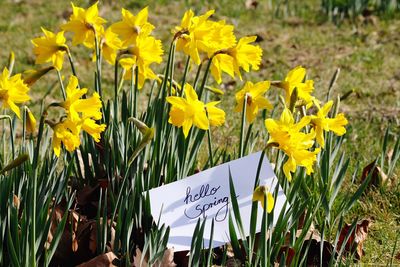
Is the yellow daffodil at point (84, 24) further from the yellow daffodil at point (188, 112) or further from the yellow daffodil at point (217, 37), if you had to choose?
the yellow daffodil at point (188, 112)

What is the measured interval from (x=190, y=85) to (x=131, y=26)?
0.36 m

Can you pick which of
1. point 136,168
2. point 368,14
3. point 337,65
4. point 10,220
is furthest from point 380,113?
point 10,220

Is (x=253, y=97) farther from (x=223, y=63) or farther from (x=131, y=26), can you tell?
(x=131, y=26)

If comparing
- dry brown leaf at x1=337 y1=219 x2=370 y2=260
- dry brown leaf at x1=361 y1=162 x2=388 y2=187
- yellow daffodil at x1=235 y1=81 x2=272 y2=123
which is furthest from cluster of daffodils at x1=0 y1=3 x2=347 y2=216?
dry brown leaf at x1=361 y1=162 x2=388 y2=187

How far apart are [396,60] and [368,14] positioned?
2.85ft

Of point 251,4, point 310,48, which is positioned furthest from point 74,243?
point 251,4

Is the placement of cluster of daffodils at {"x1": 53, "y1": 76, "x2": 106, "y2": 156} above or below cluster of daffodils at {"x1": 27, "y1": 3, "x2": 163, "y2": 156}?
below

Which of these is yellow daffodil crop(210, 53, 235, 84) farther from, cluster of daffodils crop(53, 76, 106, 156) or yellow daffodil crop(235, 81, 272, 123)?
cluster of daffodils crop(53, 76, 106, 156)

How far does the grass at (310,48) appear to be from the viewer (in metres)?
4.27

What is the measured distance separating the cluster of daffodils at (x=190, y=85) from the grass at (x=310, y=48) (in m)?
1.14

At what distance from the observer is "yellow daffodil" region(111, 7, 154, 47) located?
2379mm

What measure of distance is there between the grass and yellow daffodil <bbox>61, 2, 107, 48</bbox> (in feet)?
4.61

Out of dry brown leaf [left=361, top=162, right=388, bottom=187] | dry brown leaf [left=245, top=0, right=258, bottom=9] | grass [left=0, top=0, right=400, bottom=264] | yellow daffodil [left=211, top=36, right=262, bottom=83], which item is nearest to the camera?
yellow daffodil [left=211, top=36, right=262, bottom=83]

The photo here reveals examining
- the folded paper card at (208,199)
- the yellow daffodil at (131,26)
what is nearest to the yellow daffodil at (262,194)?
the folded paper card at (208,199)
